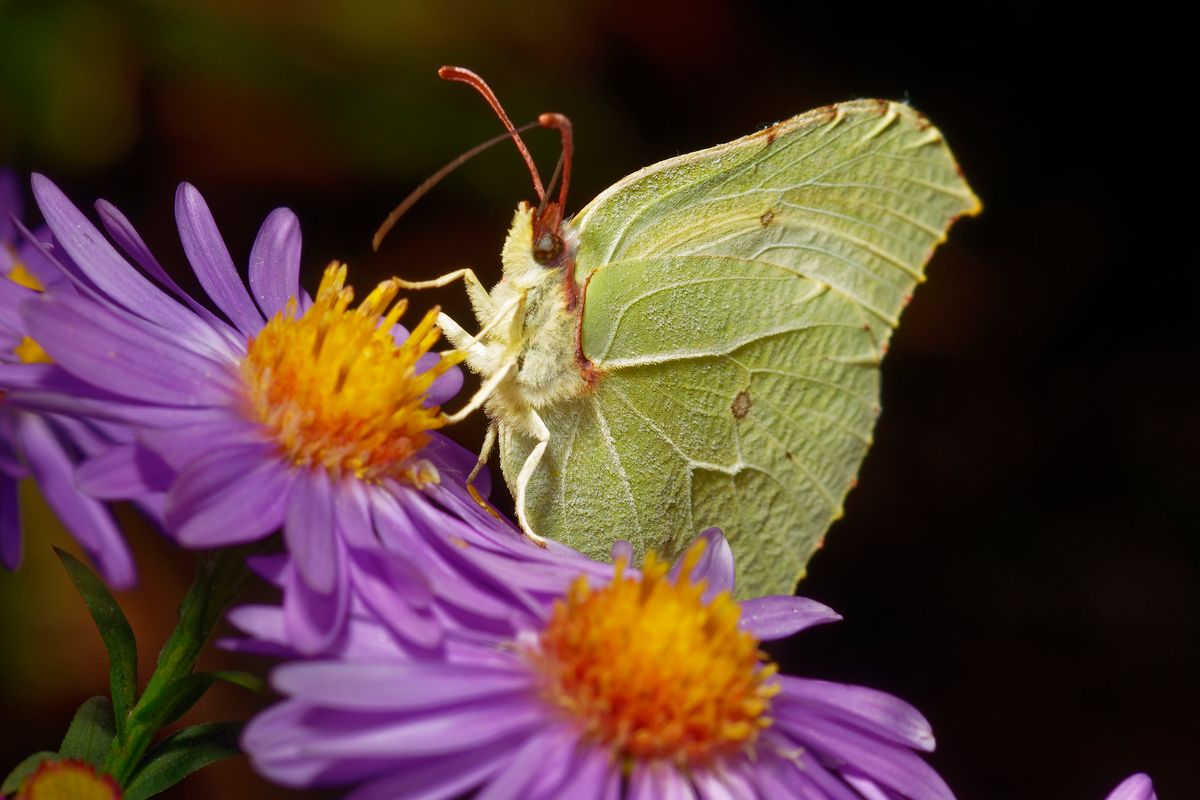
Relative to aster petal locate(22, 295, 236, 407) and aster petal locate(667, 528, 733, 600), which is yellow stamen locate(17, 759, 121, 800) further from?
aster petal locate(667, 528, 733, 600)

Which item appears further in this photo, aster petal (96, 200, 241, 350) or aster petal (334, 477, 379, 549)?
aster petal (96, 200, 241, 350)

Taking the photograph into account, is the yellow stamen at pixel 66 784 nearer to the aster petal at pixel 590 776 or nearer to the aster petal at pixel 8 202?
the aster petal at pixel 590 776

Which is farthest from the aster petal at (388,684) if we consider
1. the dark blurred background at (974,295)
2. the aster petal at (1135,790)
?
the dark blurred background at (974,295)

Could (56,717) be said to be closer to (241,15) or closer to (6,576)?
(6,576)

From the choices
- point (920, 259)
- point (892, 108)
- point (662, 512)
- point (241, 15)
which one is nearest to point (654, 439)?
point (662, 512)

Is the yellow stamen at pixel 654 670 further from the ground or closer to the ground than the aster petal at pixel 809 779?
further from the ground

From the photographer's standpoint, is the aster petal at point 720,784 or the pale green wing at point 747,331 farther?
the pale green wing at point 747,331

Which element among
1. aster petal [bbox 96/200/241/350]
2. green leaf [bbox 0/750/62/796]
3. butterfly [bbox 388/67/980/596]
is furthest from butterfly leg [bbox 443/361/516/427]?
green leaf [bbox 0/750/62/796]
